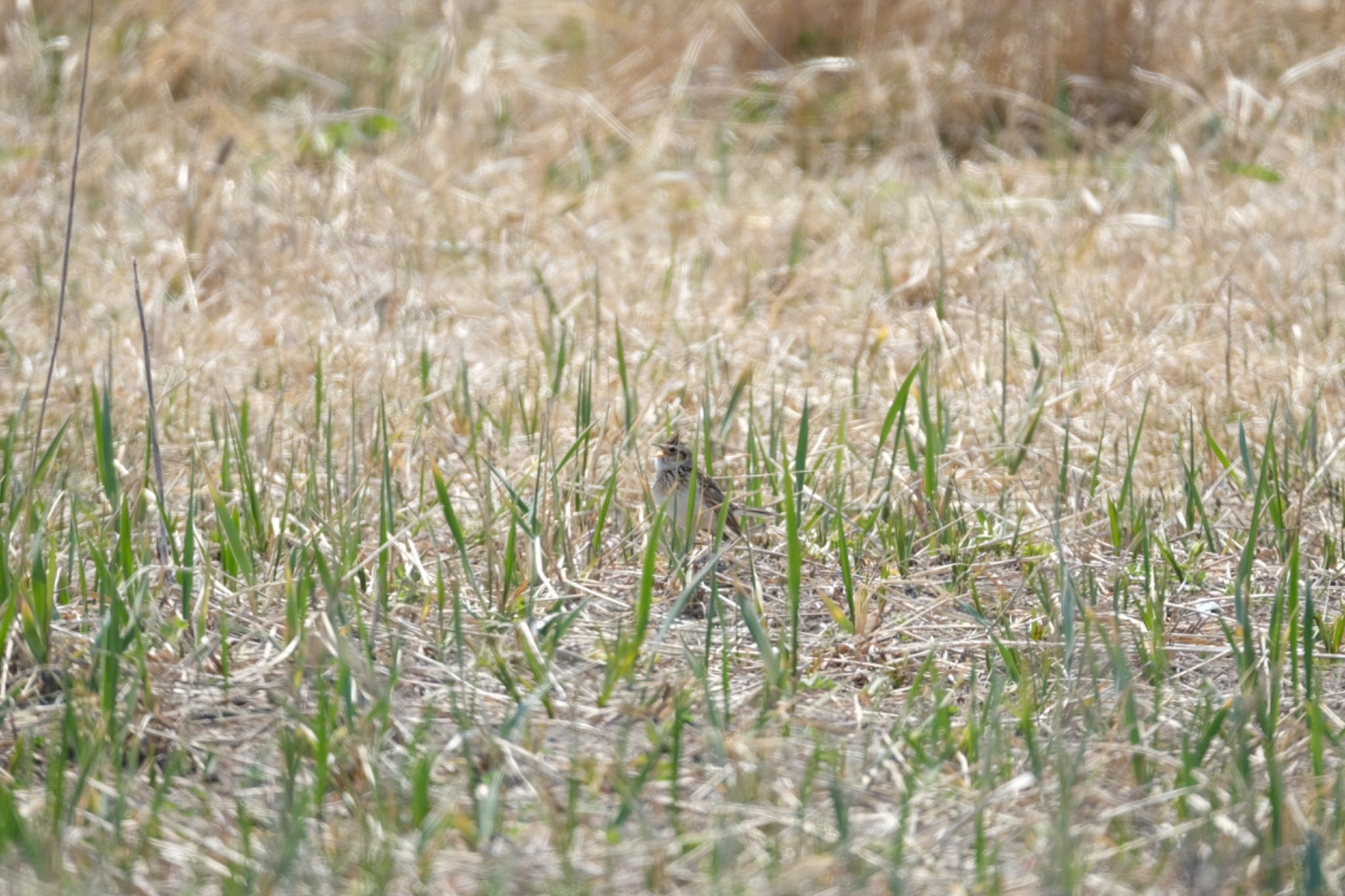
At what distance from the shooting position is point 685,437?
4.83 m

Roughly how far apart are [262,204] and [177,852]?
5.20 metres

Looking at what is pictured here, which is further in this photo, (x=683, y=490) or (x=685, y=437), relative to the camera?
(x=685, y=437)

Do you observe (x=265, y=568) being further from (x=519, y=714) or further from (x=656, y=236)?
(x=656, y=236)

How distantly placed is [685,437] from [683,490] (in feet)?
2.87

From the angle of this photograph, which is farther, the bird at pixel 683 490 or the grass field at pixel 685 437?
the bird at pixel 683 490

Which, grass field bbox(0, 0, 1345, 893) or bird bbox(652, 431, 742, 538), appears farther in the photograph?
bird bbox(652, 431, 742, 538)

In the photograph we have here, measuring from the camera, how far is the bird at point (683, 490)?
12.2 ft

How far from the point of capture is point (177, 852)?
7.83 feet

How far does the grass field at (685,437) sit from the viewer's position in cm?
249

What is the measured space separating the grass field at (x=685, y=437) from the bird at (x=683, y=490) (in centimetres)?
9

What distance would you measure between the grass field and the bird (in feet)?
0.30

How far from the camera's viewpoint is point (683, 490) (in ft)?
13.0

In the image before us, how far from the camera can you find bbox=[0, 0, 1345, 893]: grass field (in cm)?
249

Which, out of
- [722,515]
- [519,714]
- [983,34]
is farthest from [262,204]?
[519,714]
